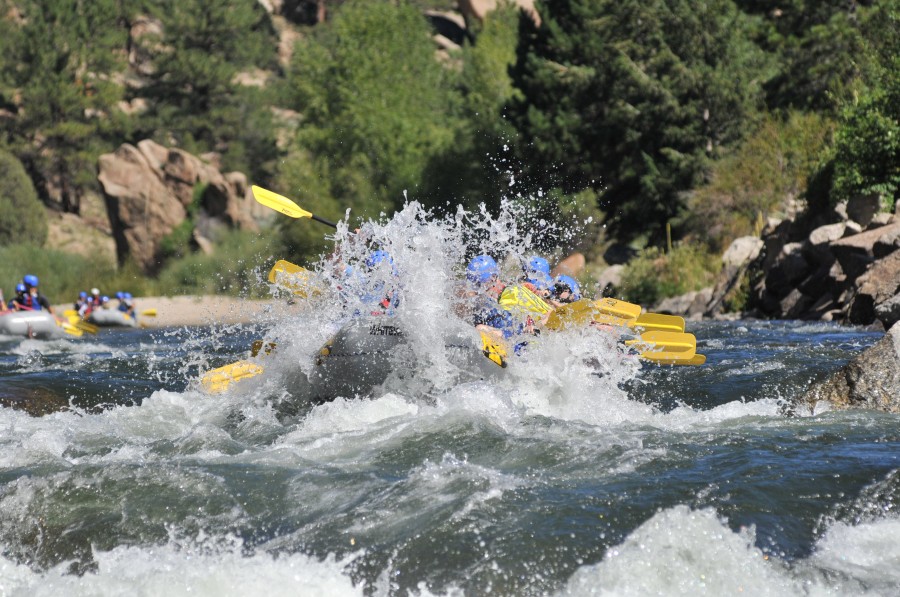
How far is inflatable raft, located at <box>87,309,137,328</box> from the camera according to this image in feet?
72.9

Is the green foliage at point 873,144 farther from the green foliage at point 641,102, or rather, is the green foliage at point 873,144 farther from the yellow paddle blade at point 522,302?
the yellow paddle blade at point 522,302

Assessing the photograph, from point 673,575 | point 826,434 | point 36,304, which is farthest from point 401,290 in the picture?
point 36,304

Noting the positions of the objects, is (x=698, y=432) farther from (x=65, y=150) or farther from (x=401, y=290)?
(x=65, y=150)

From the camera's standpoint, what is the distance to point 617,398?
25.7 ft

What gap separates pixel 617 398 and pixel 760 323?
26.8 ft

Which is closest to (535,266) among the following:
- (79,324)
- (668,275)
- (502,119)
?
(79,324)

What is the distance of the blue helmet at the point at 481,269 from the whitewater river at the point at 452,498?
1.26m

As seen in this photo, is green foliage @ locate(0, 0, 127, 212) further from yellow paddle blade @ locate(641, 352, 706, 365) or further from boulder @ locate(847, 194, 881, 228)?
yellow paddle blade @ locate(641, 352, 706, 365)

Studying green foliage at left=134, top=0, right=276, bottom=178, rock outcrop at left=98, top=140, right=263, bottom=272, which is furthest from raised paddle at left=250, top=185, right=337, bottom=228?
green foliage at left=134, top=0, right=276, bottom=178

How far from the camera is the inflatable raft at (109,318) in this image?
22.2 m

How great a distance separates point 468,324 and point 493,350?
30 centimetres

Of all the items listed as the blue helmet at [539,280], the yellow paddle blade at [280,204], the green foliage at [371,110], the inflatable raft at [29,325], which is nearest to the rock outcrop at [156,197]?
the green foliage at [371,110]

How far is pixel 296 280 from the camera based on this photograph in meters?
8.95

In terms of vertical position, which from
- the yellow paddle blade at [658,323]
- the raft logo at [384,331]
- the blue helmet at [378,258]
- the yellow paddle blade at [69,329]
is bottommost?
the yellow paddle blade at [69,329]
